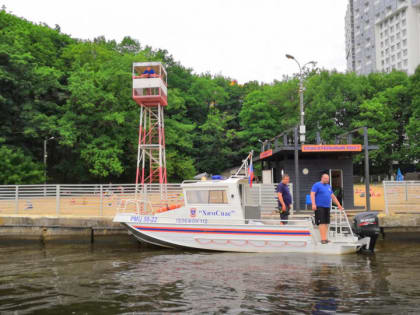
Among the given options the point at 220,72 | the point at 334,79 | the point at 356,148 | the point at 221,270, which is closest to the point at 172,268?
the point at 221,270

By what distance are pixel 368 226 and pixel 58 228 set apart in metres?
11.5

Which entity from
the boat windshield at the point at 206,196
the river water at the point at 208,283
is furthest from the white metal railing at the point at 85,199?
the river water at the point at 208,283

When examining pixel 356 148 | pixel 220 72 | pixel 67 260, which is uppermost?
pixel 220 72

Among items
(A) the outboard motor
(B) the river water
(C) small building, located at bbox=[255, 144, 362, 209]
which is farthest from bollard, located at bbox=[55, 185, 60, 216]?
(A) the outboard motor

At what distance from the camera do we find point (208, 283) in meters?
7.83

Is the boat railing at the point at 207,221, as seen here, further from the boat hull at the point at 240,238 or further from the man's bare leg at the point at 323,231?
the man's bare leg at the point at 323,231

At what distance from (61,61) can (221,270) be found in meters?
41.3

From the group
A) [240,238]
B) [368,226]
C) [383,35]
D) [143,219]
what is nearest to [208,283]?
[240,238]

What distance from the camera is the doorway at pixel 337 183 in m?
18.6

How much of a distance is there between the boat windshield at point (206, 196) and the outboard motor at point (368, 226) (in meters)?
4.11

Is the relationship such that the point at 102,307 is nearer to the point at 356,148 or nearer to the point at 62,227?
the point at 62,227

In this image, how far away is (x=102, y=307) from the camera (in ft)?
20.7

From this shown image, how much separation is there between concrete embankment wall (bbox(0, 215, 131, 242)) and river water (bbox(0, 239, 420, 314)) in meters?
2.41

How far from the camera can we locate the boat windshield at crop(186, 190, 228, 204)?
40.2 feet
